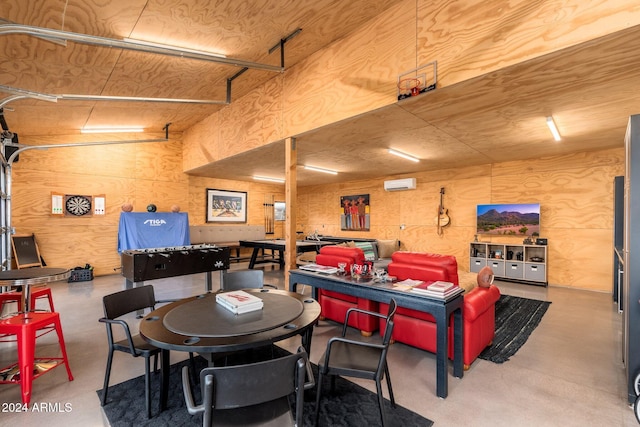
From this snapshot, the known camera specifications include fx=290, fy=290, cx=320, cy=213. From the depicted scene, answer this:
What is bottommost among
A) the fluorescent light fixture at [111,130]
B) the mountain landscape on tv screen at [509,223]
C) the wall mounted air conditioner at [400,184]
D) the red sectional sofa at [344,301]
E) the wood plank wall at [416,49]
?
the red sectional sofa at [344,301]

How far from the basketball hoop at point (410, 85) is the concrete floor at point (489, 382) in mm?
2638

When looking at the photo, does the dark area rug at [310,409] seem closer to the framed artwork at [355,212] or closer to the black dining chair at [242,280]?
the black dining chair at [242,280]

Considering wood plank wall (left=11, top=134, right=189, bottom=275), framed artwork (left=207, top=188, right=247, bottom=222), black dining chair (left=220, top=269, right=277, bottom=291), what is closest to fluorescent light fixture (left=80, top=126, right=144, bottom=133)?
wood plank wall (left=11, top=134, right=189, bottom=275)

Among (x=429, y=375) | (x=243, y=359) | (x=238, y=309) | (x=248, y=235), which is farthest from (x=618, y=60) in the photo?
(x=248, y=235)

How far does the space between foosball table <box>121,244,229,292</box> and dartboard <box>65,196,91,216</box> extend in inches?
125

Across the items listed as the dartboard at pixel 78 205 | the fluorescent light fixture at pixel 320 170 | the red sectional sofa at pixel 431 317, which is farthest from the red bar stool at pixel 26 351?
the fluorescent light fixture at pixel 320 170

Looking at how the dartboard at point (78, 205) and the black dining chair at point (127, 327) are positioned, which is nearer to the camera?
the black dining chair at point (127, 327)

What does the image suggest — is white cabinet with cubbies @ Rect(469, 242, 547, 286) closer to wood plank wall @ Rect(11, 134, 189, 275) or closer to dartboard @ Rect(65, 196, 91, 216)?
wood plank wall @ Rect(11, 134, 189, 275)

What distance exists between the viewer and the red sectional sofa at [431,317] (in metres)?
2.65

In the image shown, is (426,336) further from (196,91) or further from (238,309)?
(196,91)

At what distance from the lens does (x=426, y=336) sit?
9.39ft

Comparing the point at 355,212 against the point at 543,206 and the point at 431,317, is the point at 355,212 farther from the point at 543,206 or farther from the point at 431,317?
the point at 431,317

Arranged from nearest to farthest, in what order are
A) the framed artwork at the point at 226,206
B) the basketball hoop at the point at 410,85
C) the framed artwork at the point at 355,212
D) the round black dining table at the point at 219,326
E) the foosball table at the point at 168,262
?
1. the round black dining table at the point at 219,326
2. the basketball hoop at the point at 410,85
3. the foosball table at the point at 168,262
4. the framed artwork at the point at 226,206
5. the framed artwork at the point at 355,212

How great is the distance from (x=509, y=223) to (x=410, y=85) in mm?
5039
